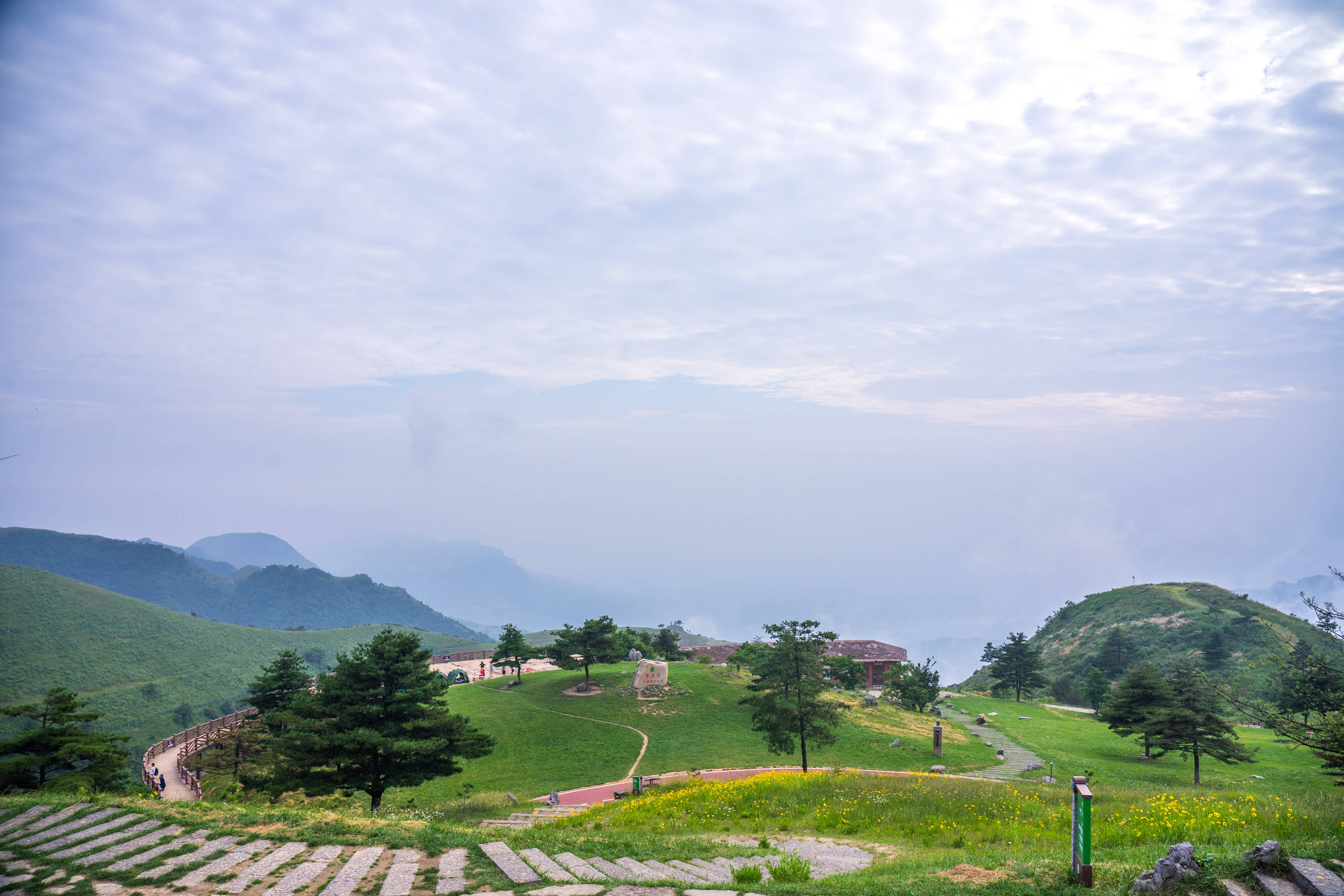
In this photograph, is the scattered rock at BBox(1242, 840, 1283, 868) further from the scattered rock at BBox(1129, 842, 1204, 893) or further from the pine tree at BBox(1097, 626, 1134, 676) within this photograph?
the pine tree at BBox(1097, 626, 1134, 676)

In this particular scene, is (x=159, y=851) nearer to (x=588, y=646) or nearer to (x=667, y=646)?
(x=588, y=646)

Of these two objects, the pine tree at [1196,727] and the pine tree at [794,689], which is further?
the pine tree at [1196,727]

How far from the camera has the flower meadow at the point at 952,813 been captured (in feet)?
37.4

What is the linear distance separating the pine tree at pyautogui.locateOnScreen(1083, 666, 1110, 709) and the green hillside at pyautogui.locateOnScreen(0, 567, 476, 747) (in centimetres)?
9698

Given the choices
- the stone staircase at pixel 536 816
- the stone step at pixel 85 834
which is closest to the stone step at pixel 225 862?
the stone step at pixel 85 834

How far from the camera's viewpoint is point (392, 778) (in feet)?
67.3

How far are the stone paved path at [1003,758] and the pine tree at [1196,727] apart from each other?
22.2 feet

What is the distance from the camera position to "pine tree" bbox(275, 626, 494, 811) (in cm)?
1959

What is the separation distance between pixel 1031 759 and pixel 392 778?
110 feet

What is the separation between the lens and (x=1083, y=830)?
27.7 feet

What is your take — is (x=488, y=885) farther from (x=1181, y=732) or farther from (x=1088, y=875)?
(x=1181, y=732)

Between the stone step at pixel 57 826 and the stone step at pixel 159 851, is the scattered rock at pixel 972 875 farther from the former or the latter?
the stone step at pixel 57 826

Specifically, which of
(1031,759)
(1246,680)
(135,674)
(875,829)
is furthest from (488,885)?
(135,674)

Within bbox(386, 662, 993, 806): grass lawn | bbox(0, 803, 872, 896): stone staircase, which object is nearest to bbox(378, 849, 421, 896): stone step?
bbox(0, 803, 872, 896): stone staircase
